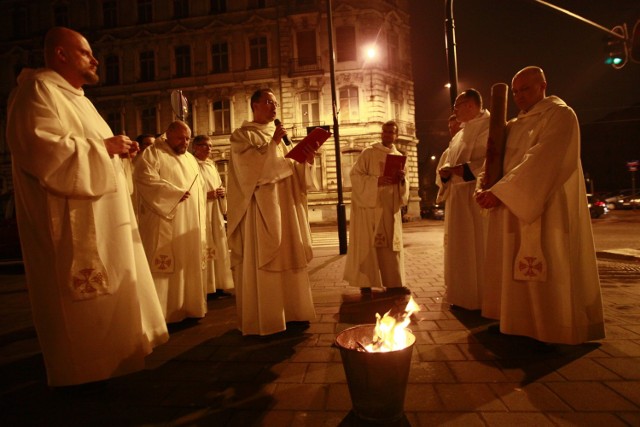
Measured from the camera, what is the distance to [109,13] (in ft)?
92.3

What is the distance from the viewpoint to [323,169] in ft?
84.1

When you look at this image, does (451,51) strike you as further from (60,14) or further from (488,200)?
(60,14)

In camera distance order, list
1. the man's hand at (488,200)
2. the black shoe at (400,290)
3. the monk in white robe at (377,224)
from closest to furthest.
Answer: the man's hand at (488,200), the black shoe at (400,290), the monk in white robe at (377,224)

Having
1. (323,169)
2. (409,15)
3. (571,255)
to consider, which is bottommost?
(571,255)

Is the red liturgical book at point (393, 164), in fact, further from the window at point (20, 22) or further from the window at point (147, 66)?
the window at point (20, 22)

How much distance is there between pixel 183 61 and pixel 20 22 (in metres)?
13.7

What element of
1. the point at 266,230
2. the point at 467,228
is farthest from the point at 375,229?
the point at 266,230

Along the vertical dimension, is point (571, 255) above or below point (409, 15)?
below

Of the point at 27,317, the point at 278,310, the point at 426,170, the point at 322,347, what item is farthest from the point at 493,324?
the point at 426,170

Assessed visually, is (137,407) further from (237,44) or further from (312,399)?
(237,44)

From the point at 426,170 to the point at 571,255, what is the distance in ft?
188

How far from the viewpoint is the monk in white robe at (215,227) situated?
553cm

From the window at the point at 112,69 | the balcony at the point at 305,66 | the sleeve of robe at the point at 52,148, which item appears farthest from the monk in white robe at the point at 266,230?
the window at the point at 112,69

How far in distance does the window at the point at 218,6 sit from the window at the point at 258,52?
2984 millimetres
